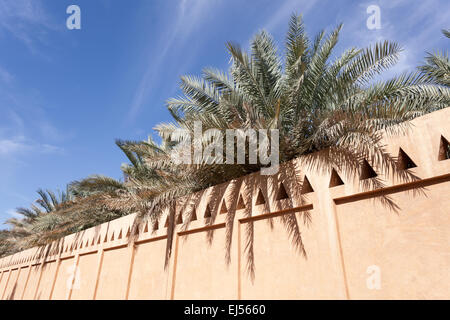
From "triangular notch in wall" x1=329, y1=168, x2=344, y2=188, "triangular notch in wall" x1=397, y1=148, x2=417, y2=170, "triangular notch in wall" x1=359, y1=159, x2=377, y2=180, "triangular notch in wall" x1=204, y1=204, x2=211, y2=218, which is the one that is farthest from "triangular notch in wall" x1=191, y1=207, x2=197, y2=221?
"triangular notch in wall" x1=397, y1=148, x2=417, y2=170

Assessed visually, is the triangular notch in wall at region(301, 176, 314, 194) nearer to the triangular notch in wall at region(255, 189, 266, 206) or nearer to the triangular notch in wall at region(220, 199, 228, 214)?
the triangular notch in wall at region(255, 189, 266, 206)

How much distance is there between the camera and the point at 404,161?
3.96 meters

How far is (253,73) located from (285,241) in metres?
3.22

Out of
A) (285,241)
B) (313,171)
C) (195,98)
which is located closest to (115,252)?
(195,98)

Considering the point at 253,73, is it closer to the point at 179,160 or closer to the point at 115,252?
the point at 179,160

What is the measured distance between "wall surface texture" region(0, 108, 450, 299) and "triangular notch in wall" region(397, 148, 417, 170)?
0.07m

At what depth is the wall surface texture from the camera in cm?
354

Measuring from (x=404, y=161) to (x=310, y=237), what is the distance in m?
1.60

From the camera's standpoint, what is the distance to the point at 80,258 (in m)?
11.0

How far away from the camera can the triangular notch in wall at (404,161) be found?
3902 mm

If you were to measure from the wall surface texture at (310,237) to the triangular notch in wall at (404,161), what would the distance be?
7 centimetres

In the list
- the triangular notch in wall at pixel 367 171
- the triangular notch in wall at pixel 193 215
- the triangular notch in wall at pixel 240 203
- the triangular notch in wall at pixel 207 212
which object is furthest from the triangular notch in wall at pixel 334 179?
the triangular notch in wall at pixel 193 215
